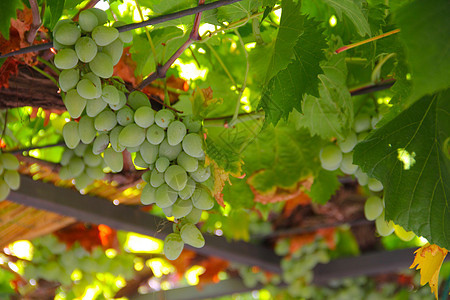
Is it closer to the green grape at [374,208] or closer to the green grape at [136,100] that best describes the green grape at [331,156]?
the green grape at [374,208]

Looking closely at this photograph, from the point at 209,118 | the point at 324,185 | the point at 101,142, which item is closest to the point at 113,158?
the point at 101,142

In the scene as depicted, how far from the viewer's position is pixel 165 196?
2.02 ft

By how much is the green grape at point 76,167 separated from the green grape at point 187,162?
0.43 metres

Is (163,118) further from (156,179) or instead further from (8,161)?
(8,161)

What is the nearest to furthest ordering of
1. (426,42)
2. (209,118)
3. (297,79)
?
1. (426,42)
2. (297,79)
3. (209,118)

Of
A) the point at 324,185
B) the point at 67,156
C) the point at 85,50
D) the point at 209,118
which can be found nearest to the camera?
the point at 85,50

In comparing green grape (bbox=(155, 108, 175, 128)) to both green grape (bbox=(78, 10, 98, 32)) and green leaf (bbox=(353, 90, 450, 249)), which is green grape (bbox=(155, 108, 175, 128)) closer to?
green grape (bbox=(78, 10, 98, 32))

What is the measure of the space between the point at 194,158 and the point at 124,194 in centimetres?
76

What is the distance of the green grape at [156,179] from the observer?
0.63 metres

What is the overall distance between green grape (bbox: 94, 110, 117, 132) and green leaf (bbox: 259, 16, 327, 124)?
0.22 metres

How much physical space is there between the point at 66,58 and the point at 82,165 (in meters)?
0.44

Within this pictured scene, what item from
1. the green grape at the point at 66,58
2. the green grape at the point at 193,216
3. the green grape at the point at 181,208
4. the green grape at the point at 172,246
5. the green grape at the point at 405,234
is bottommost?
the green grape at the point at 405,234

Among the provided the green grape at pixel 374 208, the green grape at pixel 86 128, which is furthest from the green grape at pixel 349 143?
the green grape at pixel 86 128

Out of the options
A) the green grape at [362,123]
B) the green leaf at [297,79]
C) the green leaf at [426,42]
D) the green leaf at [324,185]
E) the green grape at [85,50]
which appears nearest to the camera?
the green leaf at [426,42]
